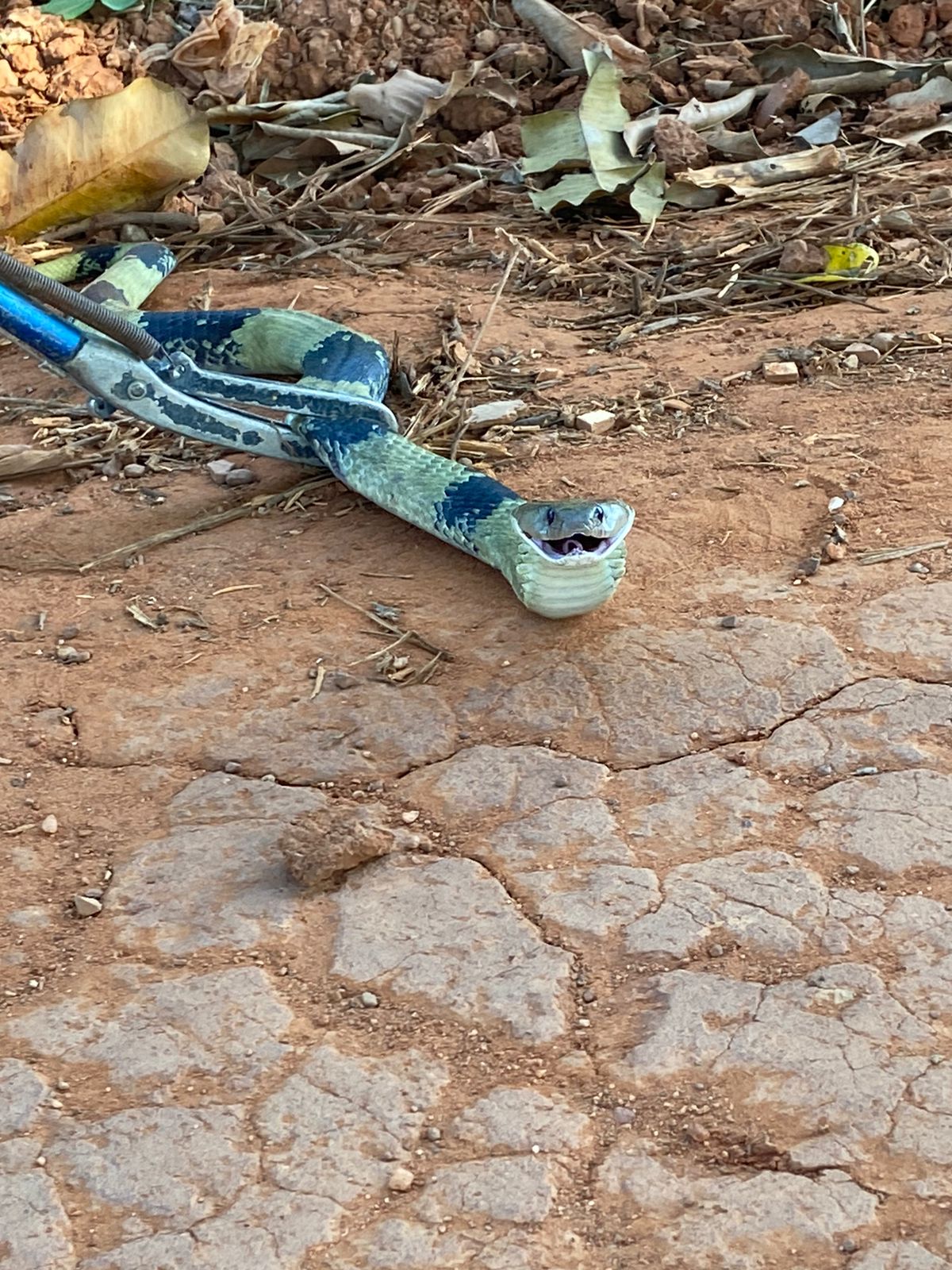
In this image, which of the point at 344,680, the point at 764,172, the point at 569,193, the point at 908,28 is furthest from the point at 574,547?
the point at 908,28

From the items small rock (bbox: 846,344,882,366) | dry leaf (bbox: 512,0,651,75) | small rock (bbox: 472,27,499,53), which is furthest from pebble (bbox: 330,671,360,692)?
small rock (bbox: 472,27,499,53)

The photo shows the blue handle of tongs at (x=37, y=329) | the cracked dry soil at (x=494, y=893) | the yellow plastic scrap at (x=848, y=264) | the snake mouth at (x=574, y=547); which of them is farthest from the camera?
the yellow plastic scrap at (x=848, y=264)

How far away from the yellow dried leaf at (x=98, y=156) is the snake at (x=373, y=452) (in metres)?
0.20

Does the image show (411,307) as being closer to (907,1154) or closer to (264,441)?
(264,441)

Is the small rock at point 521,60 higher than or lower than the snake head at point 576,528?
lower

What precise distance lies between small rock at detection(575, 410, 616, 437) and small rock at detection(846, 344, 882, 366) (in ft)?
2.26

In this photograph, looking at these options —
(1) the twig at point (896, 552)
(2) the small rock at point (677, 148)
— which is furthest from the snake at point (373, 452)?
(2) the small rock at point (677, 148)

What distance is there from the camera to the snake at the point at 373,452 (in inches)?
120

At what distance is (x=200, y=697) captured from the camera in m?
3.04

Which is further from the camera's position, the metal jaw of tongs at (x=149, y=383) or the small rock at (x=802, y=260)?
the small rock at (x=802, y=260)

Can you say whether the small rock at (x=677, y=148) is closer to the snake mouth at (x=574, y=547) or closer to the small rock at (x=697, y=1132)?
the snake mouth at (x=574, y=547)

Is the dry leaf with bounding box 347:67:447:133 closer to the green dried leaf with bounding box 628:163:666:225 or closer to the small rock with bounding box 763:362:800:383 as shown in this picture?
the green dried leaf with bounding box 628:163:666:225

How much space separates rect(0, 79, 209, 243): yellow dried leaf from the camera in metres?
5.23

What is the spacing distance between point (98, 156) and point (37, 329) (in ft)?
6.70
